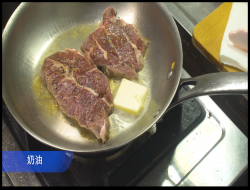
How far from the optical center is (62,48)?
5.51ft

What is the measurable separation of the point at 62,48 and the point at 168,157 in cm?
117

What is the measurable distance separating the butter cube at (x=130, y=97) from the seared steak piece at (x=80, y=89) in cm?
7

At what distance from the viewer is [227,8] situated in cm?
179

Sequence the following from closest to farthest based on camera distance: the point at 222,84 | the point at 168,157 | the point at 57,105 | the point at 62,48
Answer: the point at 222,84
the point at 168,157
the point at 57,105
the point at 62,48

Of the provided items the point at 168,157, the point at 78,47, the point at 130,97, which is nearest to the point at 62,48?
the point at 78,47

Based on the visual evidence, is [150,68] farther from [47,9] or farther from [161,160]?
[47,9]

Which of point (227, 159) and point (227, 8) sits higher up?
point (227, 8)

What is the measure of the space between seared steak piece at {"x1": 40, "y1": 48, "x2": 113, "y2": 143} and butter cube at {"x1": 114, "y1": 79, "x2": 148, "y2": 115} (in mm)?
68

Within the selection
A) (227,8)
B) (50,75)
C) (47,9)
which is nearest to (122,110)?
(50,75)

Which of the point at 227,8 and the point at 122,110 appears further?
the point at 227,8

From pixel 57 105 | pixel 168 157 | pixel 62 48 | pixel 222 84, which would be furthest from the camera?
pixel 62 48

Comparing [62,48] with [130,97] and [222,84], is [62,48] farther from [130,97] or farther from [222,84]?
[222,84]

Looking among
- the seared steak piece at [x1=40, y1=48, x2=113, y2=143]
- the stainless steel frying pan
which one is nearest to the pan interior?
the stainless steel frying pan

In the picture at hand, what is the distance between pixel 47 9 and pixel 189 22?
124 centimetres
